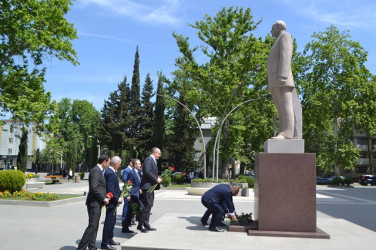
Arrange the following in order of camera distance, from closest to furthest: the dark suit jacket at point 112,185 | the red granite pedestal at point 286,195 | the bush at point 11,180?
1. the dark suit jacket at point 112,185
2. the red granite pedestal at point 286,195
3. the bush at point 11,180

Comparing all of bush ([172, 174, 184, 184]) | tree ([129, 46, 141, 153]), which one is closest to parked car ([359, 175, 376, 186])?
bush ([172, 174, 184, 184])

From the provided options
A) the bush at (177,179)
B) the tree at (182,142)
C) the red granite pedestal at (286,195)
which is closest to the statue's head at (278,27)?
the red granite pedestal at (286,195)

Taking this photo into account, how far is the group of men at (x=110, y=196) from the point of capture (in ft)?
22.0

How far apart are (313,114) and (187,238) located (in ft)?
141

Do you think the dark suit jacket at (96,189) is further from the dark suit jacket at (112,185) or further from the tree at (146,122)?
the tree at (146,122)

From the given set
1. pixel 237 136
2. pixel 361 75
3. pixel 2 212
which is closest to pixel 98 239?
pixel 2 212

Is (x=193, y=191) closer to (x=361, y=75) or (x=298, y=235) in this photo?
(x=298, y=235)

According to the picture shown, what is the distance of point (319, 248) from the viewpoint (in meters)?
6.56

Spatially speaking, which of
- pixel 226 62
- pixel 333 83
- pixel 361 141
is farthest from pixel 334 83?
pixel 361 141

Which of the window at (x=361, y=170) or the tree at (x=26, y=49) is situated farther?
the window at (x=361, y=170)

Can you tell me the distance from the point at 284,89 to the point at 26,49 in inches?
692

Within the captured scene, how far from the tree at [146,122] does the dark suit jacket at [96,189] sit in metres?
47.4

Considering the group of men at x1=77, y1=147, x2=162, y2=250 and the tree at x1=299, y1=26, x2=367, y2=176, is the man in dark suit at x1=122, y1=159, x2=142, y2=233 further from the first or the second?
the tree at x1=299, y1=26, x2=367, y2=176

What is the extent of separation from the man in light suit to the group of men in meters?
3.15
